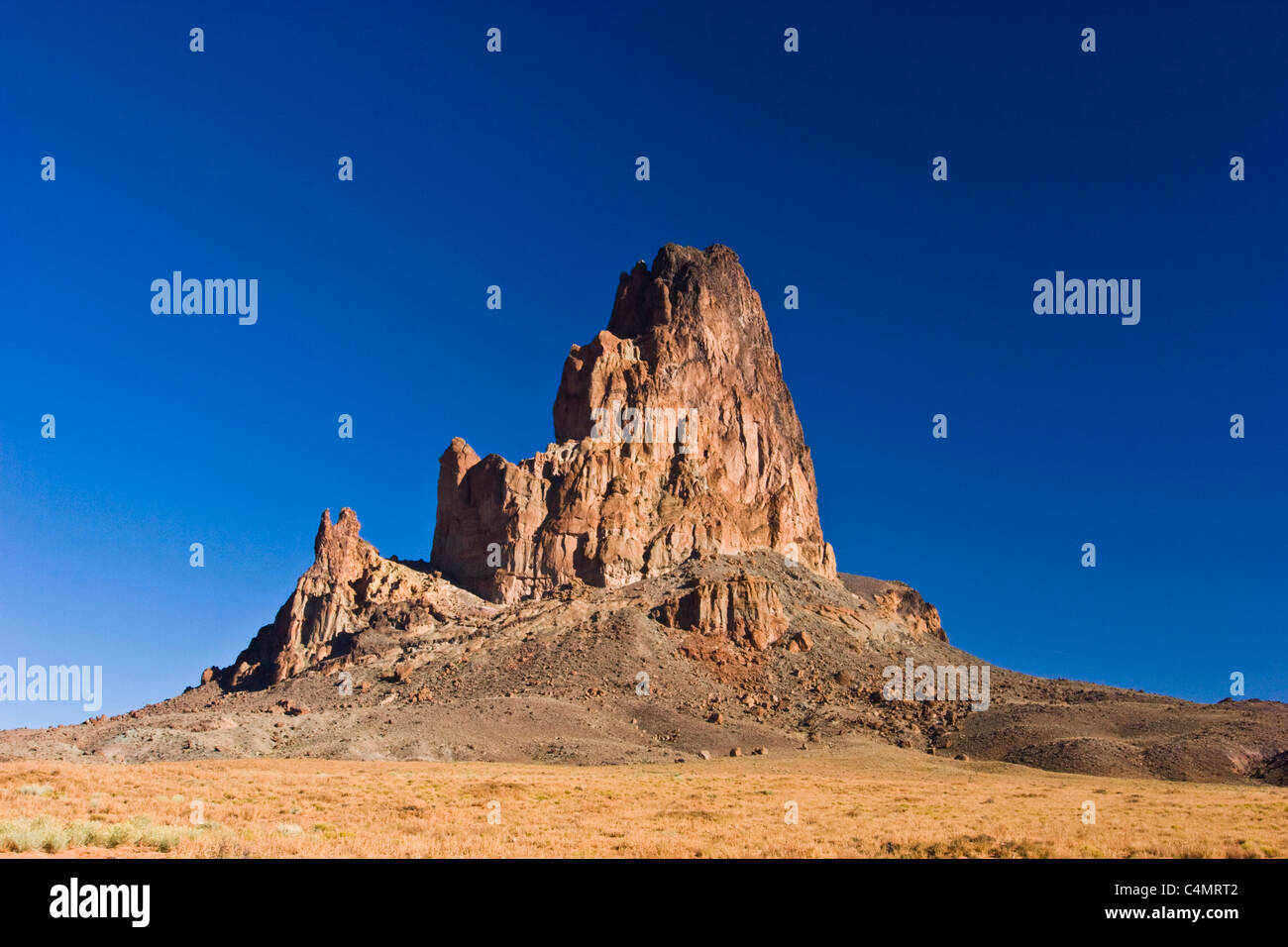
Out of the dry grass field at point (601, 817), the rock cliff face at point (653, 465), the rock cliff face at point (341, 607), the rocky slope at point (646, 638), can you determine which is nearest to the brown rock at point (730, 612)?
the rocky slope at point (646, 638)

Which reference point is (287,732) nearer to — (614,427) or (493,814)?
(493,814)

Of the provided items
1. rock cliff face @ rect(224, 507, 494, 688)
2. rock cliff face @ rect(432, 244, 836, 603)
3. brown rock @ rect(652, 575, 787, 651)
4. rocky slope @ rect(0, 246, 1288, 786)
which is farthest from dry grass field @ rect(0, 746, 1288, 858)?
rock cliff face @ rect(432, 244, 836, 603)

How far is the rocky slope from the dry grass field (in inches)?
1228

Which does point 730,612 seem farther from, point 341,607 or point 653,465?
point 341,607

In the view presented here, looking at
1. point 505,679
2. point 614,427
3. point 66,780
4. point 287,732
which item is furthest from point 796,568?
point 66,780

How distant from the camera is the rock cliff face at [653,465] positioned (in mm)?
134625

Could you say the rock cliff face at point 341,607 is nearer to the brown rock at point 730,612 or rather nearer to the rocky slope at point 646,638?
the rocky slope at point 646,638

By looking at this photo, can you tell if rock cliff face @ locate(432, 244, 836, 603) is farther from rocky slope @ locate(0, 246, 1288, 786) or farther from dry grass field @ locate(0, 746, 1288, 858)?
dry grass field @ locate(0, 746, 1288, 858)

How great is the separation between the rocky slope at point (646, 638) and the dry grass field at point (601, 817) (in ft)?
102

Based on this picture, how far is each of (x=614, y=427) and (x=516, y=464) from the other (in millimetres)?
18958

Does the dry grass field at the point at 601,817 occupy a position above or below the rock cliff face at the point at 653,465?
below

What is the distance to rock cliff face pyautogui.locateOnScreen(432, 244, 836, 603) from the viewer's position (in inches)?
5300

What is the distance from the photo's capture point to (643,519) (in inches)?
5497

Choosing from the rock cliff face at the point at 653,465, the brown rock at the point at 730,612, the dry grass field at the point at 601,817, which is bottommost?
the dry grass field at the point at 601,817
